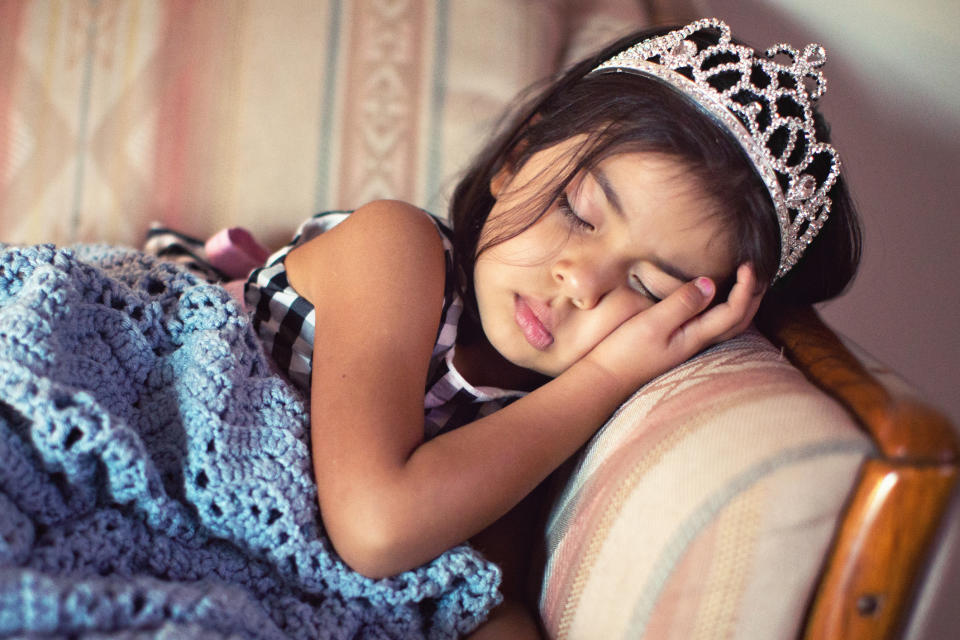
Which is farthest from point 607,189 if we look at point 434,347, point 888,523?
point 888,523

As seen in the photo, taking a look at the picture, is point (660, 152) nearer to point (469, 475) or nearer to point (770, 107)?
point (770, 107)

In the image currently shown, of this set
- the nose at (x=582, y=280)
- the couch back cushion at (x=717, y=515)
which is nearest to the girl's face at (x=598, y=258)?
the nose at (x=582, y=280)

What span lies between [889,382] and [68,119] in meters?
1.12

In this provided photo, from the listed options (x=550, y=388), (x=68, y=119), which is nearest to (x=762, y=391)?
(x=550, y=388)

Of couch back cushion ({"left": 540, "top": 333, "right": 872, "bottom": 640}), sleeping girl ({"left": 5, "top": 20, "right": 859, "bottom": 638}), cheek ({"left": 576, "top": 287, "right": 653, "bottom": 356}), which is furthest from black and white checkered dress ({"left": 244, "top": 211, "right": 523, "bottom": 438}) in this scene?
couch back cushion ({"left": 540, "top": 333, "right": 872, "bottom": 640})

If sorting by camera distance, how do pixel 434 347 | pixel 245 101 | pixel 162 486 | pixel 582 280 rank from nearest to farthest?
1. pixel 162 486
2. pixel 582 280
3. pixel 434 347
4. pixel 245 101

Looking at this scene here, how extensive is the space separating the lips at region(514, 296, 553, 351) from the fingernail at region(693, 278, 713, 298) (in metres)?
0.15

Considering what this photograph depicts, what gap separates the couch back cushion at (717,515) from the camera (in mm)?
406

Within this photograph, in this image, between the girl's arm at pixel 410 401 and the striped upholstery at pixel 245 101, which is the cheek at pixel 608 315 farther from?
the striped upholstery at pixel 245 101

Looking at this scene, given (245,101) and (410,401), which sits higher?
(245,101)

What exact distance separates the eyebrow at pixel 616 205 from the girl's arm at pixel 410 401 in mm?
27

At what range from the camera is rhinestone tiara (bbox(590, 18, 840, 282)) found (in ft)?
2.15

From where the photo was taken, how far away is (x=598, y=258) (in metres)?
0.64

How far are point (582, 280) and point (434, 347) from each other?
0.61 ft
